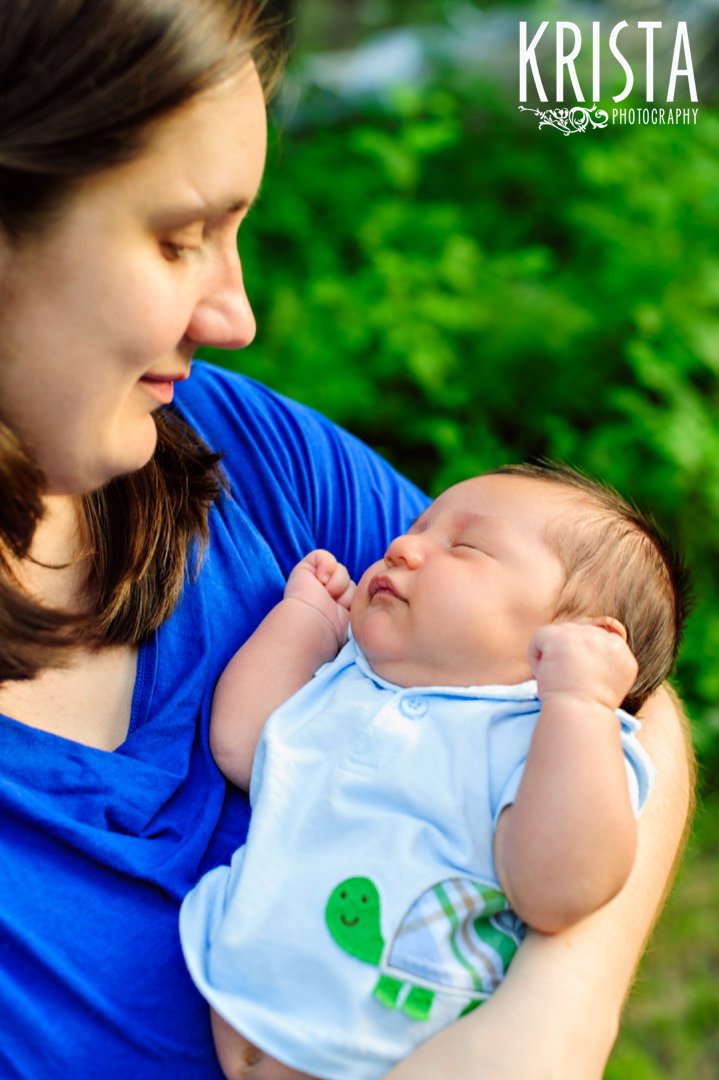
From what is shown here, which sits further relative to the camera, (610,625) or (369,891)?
(610,625)

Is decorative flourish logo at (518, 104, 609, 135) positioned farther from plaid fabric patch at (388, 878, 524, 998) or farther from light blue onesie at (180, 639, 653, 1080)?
plaid fabric patch at (388, 878, 524, 998)

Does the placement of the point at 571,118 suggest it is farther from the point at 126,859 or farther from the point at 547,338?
the point at 126,859

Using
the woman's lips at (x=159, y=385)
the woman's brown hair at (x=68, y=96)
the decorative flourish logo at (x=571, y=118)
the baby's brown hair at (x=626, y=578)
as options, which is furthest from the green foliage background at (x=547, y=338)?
the woman's brown hair at (x=68, y=96)

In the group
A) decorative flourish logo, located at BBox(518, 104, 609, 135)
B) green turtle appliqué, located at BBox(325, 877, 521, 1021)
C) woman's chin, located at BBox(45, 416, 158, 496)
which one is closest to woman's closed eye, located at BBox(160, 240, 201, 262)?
woman's chin, located at BBox(45, 416, 158, 496)

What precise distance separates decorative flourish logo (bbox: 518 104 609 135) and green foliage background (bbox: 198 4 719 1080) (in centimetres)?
13

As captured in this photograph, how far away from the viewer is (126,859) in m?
1.54

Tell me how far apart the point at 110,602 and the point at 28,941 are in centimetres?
47

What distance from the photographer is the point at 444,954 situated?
1471 mm

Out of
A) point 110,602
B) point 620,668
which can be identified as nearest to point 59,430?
point 110,602

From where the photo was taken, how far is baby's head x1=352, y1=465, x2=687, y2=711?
5.64 ft

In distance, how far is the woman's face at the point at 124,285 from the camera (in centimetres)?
139

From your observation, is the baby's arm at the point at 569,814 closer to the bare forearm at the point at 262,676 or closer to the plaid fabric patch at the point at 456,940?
the plaid fabric patch at the point at 456,940

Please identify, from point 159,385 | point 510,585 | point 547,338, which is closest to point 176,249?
point 159,385

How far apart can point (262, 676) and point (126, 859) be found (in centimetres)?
33
